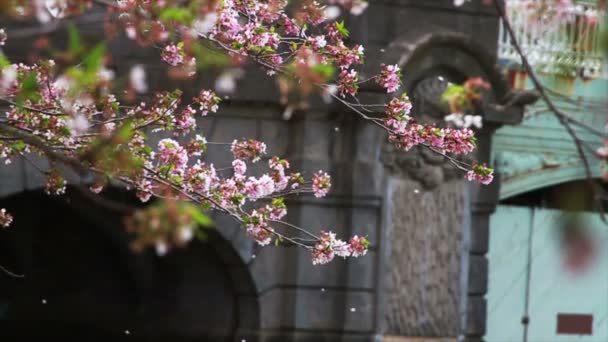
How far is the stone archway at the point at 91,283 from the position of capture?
51.4ft

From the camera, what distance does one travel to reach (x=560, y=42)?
15.1 meters

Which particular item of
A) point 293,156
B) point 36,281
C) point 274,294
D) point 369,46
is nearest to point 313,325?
point 274,294

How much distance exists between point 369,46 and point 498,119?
4.29ft

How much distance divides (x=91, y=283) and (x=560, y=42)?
6953 mm

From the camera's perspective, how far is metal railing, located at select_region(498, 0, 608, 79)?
1439 centimetres

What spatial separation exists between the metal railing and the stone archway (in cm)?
330

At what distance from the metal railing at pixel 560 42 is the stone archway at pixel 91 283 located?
3301 millimetres

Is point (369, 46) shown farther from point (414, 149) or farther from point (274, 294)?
point (274, 294)

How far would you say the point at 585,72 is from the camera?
49.2ft

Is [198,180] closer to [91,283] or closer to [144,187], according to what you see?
[144,187]

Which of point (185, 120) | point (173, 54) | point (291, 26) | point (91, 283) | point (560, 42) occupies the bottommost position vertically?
point (91, 283)

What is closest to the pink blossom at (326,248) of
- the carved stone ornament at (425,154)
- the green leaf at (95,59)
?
the green leaf at (95,59)

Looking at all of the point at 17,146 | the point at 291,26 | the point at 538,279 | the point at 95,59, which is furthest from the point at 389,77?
the point at 538,279

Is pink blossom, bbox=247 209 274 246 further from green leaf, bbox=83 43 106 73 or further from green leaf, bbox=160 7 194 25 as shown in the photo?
green leaf, bbox=83 43 106 73
